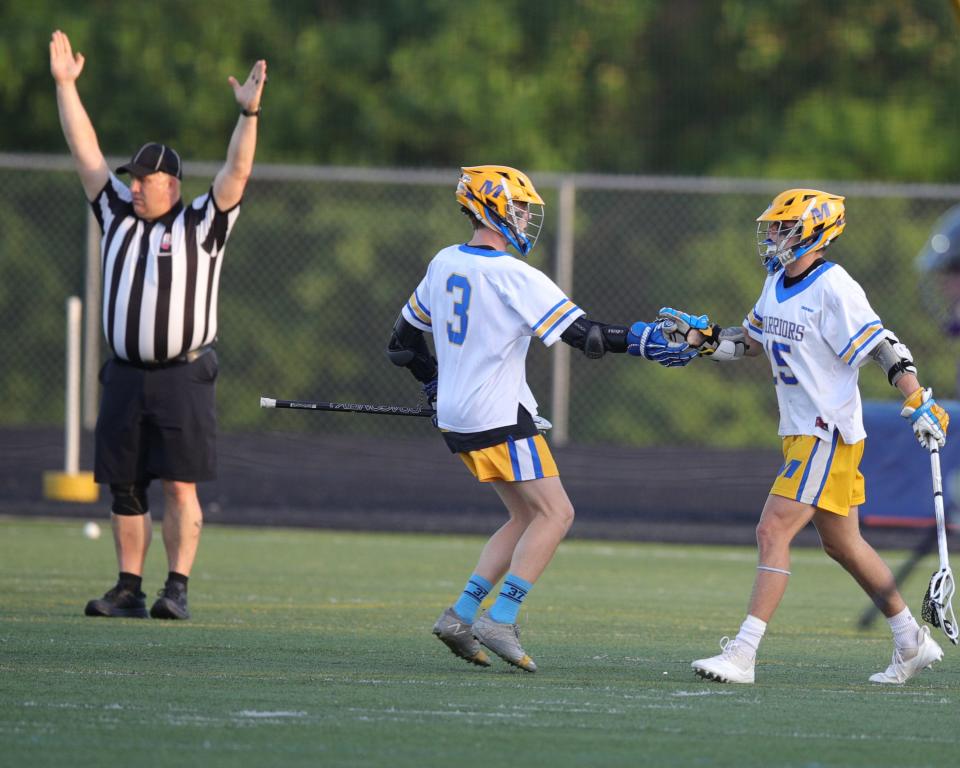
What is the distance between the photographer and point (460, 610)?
21.9 feet

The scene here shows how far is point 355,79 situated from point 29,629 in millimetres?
12851

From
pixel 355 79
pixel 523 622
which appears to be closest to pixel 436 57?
pixel 355 79

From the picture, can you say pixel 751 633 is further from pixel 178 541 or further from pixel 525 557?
pixel 178 541

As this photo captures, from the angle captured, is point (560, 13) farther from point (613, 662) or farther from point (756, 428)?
point (613, 662)

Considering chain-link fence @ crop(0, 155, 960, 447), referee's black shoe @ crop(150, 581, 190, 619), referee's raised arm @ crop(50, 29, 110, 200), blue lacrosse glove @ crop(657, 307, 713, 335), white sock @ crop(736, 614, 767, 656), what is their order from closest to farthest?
1. white sock @ crop(736, 614, 767, 656)
2. blue lacrosse glove @ crop(657, 307, 713, 335)
3. referee's black shoe @ crop(150, 581, 190, 619)
4. referee's raised arm @ crop(50, 29, 110, 200)
5. chain-link fence @ crop(0, 155, 960, 447)

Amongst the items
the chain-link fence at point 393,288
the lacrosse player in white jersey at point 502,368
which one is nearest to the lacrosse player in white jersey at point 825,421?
the lacrosse player in white jersey at point 502,368

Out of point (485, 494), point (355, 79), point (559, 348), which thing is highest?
point (355, 79)

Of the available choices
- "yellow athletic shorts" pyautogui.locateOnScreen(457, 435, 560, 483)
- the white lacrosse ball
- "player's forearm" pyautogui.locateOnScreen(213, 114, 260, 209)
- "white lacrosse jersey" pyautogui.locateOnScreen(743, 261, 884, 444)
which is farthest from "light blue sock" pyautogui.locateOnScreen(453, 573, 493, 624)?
the white lacrosse ball

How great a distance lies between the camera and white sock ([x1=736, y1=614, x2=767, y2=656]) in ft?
21.3

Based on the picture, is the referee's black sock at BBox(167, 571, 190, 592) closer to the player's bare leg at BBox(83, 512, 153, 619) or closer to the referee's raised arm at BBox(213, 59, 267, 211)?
the player's bare leg at BBox(83, 512, 153, 619)

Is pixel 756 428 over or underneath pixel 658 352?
underneath

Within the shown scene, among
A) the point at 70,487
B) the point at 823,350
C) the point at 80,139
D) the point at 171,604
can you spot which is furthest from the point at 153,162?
the point at 70,487

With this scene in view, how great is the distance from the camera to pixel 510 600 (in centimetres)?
665

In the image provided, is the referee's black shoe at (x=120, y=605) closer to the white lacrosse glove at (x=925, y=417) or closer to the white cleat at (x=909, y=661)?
the white cleat at (x=909, y=661)
